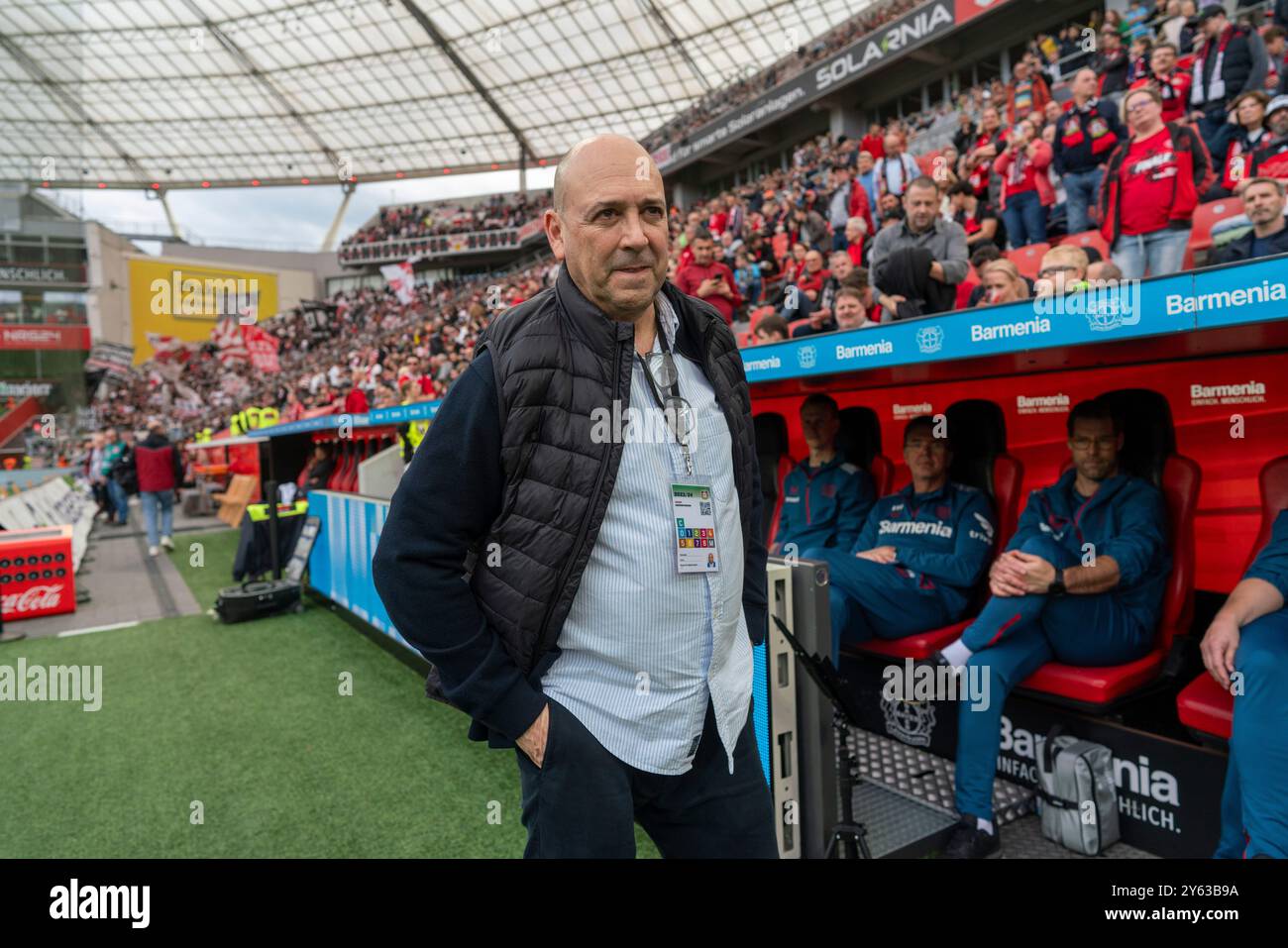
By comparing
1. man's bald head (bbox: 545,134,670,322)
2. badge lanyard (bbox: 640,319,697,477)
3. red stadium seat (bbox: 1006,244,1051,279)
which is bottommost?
badge lanyard (bbox: 640,319,697,477)

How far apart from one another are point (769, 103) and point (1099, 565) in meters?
20.3

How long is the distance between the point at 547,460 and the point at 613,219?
417 mm

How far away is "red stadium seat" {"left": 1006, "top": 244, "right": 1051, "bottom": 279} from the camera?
7023 millimetres

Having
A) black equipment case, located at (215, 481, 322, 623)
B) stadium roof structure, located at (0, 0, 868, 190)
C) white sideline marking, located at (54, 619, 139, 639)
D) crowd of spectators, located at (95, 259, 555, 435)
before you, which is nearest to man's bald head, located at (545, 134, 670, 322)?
black equipment case, located at (215, 481, 322, 623)

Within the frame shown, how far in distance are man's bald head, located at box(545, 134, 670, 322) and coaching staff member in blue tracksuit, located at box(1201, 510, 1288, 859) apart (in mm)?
2086

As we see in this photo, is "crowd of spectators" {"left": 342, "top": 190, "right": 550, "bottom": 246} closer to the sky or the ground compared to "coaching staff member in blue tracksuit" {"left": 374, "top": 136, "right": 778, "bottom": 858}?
closer to the sky

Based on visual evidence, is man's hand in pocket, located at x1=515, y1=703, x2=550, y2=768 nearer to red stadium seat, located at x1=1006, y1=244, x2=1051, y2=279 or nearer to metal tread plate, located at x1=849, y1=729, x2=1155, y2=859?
metal tread plate, located at x1=849, y1=729, x2=1155, y2=859

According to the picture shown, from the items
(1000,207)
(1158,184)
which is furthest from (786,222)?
(1158,184)

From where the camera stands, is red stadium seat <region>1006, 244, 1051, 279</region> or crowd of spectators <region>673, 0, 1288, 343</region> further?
red stadium seat <region>1006, 244, 1051, 279</region>

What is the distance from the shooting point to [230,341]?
54.8 feet

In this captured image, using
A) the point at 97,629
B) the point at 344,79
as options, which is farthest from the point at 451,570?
the point at 344,79

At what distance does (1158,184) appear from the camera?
4.77 m

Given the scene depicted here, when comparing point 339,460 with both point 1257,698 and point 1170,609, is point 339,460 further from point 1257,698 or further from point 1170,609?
point 1257,698
